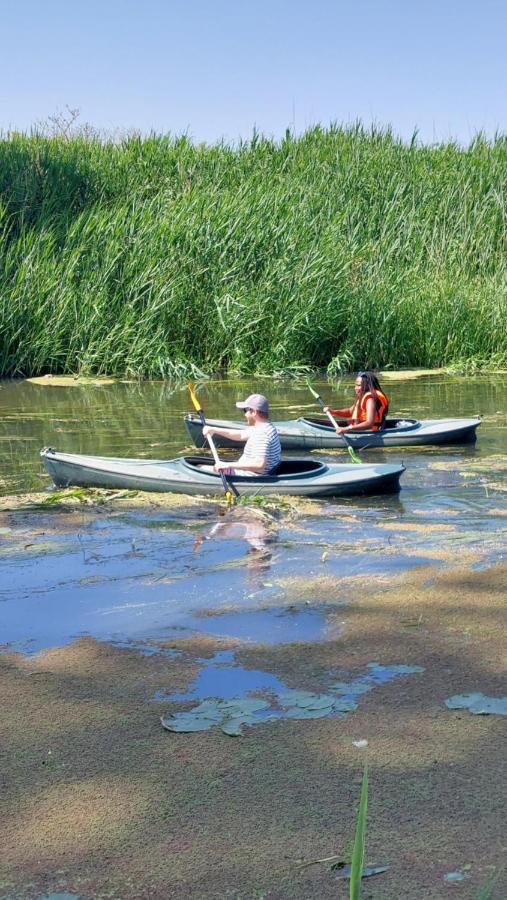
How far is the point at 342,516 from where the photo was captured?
6.85 metres

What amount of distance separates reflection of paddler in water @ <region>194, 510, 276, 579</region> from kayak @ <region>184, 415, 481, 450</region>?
2737mm

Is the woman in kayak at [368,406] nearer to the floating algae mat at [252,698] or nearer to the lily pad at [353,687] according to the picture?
the floating algae mat at [252,698]

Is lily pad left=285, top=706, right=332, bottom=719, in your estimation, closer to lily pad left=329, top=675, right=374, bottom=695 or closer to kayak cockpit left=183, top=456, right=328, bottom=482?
lily pad left=329, top=675, right=374, bottom=695

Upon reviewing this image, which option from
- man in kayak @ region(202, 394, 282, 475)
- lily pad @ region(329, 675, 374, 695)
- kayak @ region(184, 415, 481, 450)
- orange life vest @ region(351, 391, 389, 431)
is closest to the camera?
lily pad @ region(329, 675, 374, 695)

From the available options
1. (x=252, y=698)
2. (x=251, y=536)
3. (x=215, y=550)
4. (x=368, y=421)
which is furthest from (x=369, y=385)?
(x=252, y=698)

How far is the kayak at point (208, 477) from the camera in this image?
288 inches

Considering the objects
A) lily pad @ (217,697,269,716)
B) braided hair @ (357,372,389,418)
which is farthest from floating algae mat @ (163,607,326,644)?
braided hair @ (357,372,389,418)

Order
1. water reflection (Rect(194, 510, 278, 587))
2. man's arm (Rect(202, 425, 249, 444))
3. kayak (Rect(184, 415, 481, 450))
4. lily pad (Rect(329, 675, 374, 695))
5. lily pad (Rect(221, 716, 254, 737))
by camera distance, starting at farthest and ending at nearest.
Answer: kayak (Rect(184, 415, 481, 450))
man's arm (Rect(202, 425, 249, 444))
water reflection (Rect(194, 510, 278, 587))
lily pad (Rect(329, 675, 374, 695))
lily pad (Rect(221, 716, 254, 737))

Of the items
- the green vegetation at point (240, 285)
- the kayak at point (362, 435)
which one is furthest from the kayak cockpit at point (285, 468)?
the green vegetation at point (240, 285)

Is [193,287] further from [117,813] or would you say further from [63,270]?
[117,813]

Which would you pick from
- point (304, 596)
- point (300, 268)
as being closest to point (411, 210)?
point (300, 268)

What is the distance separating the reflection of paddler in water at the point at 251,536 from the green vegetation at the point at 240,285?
789 centimetres

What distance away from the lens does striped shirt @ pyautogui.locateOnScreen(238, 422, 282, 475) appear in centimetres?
757

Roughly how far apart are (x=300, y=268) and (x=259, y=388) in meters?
2.63
